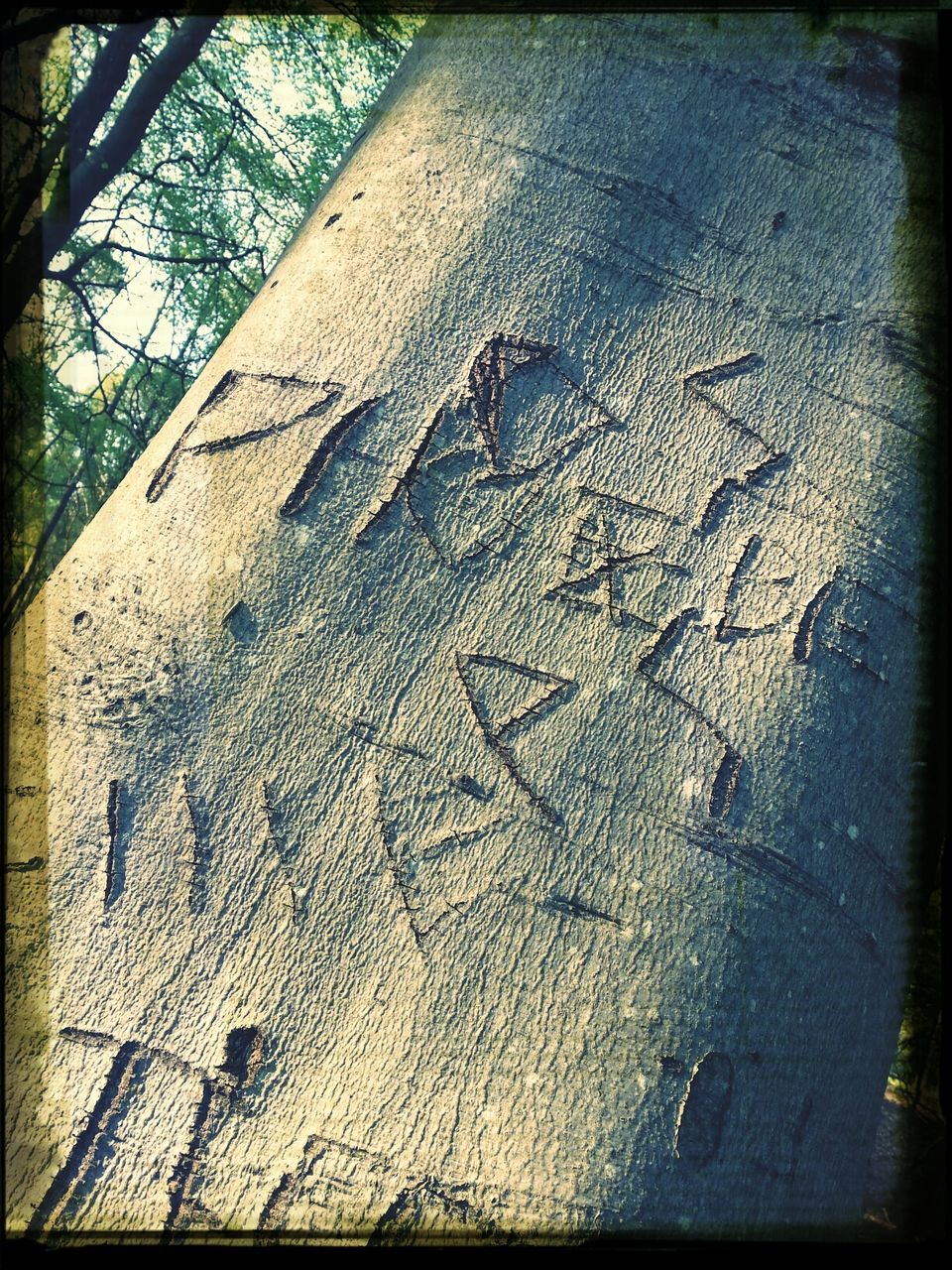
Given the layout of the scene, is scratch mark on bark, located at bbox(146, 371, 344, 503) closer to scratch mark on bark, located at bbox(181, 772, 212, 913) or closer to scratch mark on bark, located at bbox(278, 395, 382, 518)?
scratch mark on bark, located at bbox(278, 395, 382, 518)

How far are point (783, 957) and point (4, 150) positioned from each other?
1.23 meters

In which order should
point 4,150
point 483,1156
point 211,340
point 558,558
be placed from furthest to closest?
point 211,340, point 4,150, point 558,558, point 483,1156

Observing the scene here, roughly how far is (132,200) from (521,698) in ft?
2.71

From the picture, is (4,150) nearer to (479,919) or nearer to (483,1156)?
(479,919)

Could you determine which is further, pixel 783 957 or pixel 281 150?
pixel 281 150

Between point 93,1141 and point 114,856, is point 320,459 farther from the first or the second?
point 93,1141

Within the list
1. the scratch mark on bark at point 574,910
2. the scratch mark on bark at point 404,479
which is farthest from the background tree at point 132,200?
the scratch mark on bark at point 574,910

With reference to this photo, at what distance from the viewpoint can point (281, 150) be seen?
117 cm

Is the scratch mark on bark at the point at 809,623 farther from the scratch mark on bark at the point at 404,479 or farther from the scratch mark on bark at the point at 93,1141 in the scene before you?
the scratch mark on bark at the point at 93,1141

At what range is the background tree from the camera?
101cm

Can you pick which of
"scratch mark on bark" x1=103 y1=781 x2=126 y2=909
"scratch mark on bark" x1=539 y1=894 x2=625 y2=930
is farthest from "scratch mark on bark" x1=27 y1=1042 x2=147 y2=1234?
"scratch mark on bark" x1=539 y1=894 x2=625 y2=930

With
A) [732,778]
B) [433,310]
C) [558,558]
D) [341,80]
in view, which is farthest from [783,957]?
[341,80]

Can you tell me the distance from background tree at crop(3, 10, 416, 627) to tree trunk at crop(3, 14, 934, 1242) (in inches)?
4.9

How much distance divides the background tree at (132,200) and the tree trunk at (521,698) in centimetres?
12
